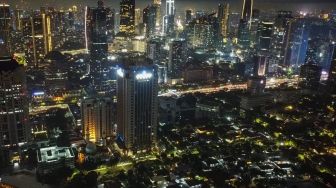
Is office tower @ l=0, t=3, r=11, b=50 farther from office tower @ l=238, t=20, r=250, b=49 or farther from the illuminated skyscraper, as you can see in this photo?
office tower @ l=238, t=20, r=250, b=49

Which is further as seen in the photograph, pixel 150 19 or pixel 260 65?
pixel 150 19

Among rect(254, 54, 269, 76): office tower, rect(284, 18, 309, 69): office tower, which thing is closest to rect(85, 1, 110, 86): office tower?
rect(254, 54, 269, 76): office tower

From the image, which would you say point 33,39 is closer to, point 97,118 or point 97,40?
point 97,40

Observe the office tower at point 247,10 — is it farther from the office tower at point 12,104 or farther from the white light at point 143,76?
the office tower at point 12,104

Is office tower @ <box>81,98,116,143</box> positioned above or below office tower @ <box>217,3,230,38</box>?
below

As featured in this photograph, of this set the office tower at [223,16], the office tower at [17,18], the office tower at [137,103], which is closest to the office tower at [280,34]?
the office tower at [223,16]

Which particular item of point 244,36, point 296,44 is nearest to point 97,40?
point 244,36
